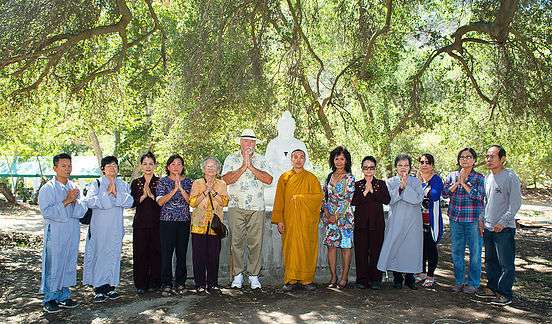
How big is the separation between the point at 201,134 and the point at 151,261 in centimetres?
674

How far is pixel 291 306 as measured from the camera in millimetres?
5660

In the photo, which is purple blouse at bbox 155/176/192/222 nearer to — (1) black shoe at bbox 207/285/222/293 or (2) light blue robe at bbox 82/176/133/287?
(2) light blue robe at bbox 82/176/133/287

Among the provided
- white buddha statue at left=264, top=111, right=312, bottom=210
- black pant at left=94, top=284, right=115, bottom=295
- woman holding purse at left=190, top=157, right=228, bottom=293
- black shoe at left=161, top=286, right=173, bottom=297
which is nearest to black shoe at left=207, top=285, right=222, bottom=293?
woman holding purse at left=190, top=157, right=228, bottom=293

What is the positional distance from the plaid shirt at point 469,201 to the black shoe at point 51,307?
4381 millimetres

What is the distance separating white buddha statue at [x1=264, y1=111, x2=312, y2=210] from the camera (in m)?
7.67

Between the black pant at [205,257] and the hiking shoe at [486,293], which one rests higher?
the black pant at [205,257]

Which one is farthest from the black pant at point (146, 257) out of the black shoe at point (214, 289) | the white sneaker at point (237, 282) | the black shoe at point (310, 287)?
the black shoe at point (310, 287)

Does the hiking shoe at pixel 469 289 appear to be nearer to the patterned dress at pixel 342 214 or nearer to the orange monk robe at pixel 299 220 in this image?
the patterned dress at pixel 342 214

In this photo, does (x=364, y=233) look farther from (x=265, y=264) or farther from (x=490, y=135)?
(x=490, y=135)

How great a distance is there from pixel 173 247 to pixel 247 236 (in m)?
0.87

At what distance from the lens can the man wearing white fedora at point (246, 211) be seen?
21.2 feet

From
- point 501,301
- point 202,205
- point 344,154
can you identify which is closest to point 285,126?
point 344,154

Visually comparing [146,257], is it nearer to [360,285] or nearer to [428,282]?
[360,285]

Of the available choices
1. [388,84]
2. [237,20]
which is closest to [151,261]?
[237,20]
